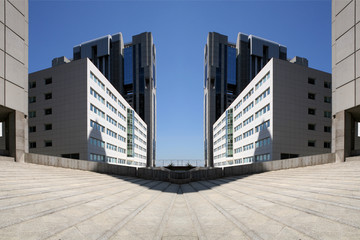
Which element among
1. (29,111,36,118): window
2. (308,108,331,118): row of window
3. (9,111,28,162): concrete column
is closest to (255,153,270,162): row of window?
(308,108,331,118): row of window

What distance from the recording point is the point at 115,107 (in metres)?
59.9

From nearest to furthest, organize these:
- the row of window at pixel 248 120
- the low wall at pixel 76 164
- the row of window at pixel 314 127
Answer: the low wall at pixel 76 164
the row of window at pixel 314 127
the row of window at pixel 248 120

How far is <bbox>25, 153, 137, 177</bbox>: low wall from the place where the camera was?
19641mm

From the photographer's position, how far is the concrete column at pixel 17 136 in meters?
20.4

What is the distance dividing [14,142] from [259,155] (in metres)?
42.8

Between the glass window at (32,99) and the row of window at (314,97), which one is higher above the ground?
the row of window at (314,97)

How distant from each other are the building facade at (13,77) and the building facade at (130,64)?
281ft

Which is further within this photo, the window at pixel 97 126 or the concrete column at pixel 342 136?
the window at pixel 97 126

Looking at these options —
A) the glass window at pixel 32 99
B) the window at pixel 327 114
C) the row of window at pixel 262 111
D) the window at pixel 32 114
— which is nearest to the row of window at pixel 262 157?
the row of window at pixel 262 111

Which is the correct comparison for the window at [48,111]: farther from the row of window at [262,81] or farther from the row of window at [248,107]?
the row of window at [262,81]

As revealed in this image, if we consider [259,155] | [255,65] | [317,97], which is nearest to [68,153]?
[259,155]

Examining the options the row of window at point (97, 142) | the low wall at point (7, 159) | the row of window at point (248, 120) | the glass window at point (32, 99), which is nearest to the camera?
the low wall at point (7, 159)

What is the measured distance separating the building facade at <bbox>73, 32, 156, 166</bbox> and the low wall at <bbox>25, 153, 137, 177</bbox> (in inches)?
3347

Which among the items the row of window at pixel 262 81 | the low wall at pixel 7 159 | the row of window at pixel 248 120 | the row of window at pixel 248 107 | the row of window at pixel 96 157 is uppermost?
the row of window at pixel 262 81
